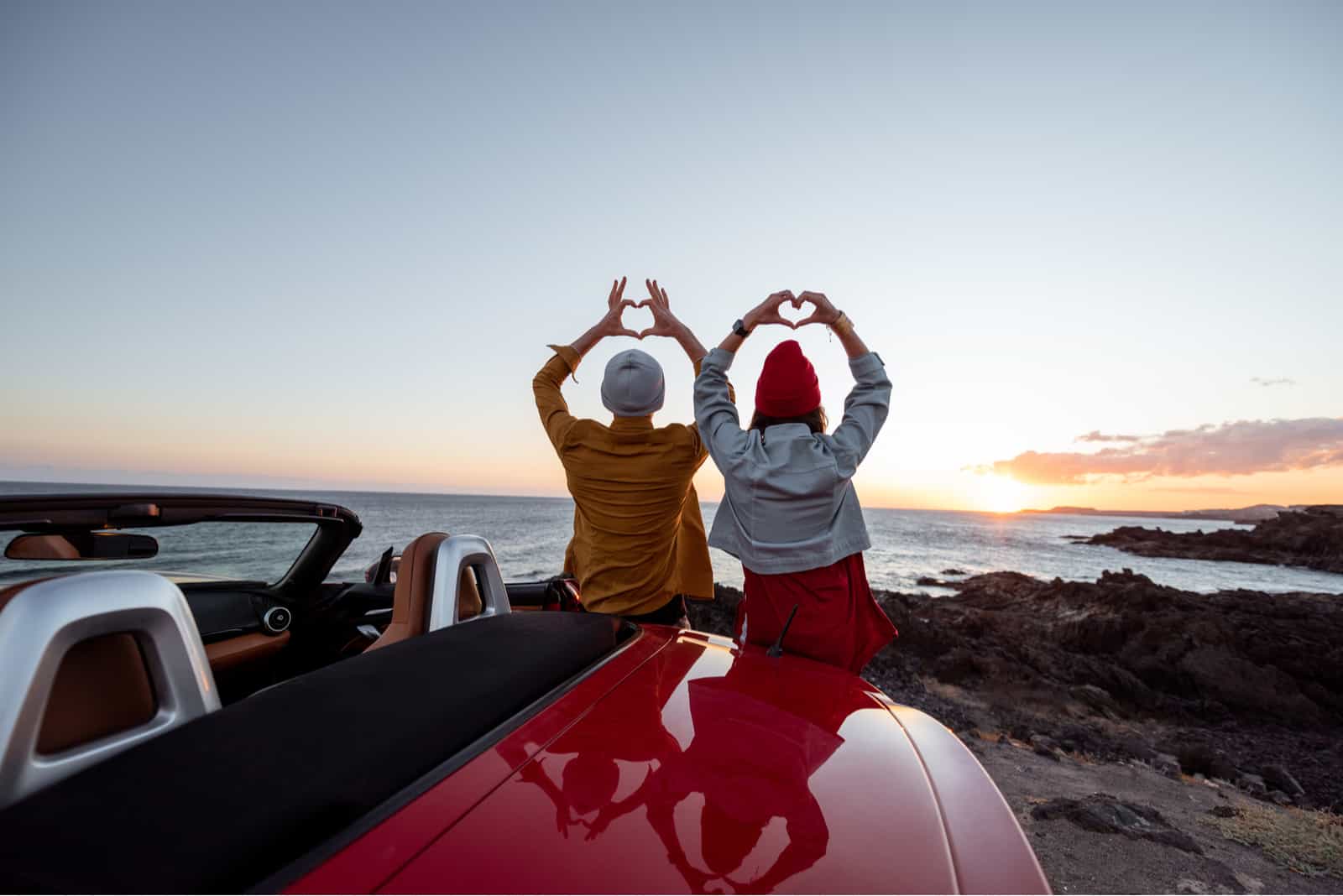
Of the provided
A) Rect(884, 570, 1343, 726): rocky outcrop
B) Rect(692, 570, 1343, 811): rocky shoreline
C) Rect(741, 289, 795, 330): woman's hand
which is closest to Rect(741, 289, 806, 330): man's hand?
Rect(741, 289, 795, 330): woman's hand

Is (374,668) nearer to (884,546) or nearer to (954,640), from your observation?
(954,640)

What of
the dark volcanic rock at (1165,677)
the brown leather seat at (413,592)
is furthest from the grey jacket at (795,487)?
the dark volcanic rock at (1165,677)

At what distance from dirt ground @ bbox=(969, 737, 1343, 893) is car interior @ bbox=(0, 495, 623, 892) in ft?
11.3

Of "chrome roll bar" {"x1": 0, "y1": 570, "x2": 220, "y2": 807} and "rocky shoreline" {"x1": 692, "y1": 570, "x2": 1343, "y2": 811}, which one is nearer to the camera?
"chrome roll bar" {"x1": 0, "y1": 570, "x2": 220, "y2": 807}

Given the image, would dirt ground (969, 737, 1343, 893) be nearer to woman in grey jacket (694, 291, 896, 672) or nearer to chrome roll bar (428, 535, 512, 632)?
woman in grey jacket (694, 291, 896, 672)

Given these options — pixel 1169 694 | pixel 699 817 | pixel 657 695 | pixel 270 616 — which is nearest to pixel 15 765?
pixel 699 817

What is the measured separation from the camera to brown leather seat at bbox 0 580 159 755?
1034mm

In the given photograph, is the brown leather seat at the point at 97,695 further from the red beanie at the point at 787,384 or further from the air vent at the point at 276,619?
the air vent at the point at 276,619

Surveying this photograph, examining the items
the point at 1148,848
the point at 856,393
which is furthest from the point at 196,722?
the point at 1148,848

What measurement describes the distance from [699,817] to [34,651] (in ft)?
3.60

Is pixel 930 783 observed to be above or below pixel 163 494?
below

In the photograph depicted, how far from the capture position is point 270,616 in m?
3.24

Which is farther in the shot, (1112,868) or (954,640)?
(954,640)

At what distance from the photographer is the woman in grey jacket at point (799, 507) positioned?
91.8 inches
